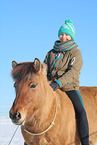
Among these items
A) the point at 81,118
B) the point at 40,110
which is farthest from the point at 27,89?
the point at 81,118

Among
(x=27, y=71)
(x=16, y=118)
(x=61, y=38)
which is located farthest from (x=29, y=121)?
(x=61, y=38)

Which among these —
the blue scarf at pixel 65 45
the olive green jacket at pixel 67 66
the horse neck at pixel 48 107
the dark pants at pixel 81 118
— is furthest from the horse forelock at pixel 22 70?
the dark pants at pixel 81 118

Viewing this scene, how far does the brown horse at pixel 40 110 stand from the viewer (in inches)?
104

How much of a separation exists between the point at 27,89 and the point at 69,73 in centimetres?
88

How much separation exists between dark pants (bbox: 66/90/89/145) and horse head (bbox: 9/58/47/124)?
0.78m

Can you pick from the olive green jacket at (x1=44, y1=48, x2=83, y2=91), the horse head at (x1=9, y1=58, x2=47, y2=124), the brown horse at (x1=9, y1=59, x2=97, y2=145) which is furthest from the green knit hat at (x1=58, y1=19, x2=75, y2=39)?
the horse head at (x1=9, y1=58, x2=47, y2=124)

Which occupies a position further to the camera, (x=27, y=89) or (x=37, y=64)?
(x=37, y=64)

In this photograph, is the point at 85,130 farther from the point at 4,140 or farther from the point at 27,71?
the point at 4,140

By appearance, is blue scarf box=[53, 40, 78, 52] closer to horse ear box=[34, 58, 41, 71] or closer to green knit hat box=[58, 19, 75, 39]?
green knit hat box=[58, 19, 75, 39]

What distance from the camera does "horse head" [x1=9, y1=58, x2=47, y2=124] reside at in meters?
2.57

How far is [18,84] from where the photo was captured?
8.95 feet

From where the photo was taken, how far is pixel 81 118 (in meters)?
3.36

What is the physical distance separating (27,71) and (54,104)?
0.67 m

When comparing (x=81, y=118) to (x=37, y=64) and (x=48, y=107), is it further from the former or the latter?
(x=37, y=64)
